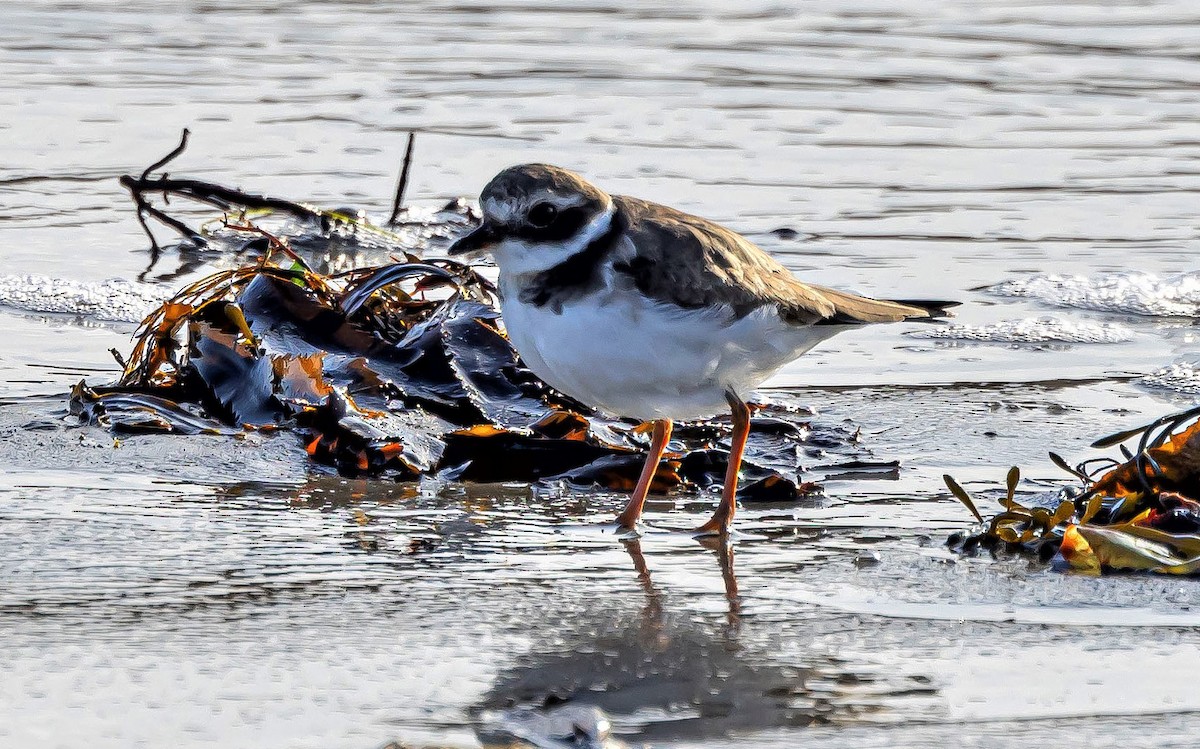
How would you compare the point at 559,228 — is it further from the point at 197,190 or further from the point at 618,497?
the point at 197,190

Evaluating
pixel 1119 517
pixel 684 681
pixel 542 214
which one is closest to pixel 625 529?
pixel 542 214

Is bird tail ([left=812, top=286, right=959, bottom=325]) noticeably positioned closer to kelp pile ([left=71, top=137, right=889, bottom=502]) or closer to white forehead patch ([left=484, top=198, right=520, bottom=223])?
kelp pile ([left=71, top=137, right=889, bottom=502])

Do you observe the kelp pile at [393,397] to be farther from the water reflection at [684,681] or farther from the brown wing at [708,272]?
the water reflection at [684,681]

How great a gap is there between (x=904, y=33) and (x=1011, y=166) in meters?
3.69

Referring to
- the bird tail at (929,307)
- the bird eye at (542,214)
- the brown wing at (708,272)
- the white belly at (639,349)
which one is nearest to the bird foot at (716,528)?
the white belly at (639,349)

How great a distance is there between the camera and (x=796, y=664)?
2.80m

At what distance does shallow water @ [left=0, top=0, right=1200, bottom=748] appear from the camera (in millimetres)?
2656

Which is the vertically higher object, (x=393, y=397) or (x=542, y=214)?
(x=542, y=214)

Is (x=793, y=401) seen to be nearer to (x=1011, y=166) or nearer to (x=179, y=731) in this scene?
(x=179, y=731)

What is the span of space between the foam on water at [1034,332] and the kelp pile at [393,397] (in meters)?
1.15

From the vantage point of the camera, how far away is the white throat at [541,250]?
3660 mm

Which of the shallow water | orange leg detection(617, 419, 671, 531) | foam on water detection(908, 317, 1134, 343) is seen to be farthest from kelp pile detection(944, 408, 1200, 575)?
foam on water detection(908, 317, 1134, 343)

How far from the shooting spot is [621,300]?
3.62m

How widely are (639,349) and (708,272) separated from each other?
0.28 meters
